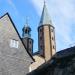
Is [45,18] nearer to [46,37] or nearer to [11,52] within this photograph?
[46,37]

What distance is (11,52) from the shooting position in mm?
23453

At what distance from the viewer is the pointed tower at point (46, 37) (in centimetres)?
5828

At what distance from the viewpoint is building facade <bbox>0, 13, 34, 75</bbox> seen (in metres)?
22.4

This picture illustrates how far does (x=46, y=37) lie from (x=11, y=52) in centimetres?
3811

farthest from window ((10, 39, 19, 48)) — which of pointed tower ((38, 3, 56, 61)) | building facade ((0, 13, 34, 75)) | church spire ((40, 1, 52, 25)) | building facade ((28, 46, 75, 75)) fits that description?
church spire ((40, 1, 52, 25))

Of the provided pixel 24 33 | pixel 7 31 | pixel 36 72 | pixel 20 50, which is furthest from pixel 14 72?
pixel 24 33

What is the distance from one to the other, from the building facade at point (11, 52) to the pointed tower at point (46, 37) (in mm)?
32595

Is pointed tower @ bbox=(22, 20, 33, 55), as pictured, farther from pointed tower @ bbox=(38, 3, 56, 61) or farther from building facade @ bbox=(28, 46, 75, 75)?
building facade @ bbox=(28, 46, 75, 75)

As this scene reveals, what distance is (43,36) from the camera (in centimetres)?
6112

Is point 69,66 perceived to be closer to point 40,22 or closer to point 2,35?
point 2,35

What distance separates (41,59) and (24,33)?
17.7 meters

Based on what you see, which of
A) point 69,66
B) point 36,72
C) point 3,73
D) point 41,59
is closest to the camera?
point 69,66

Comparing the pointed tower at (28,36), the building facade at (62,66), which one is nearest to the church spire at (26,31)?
the pointed tower at (28,36)

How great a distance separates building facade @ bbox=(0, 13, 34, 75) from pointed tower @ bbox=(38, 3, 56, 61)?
107ft
